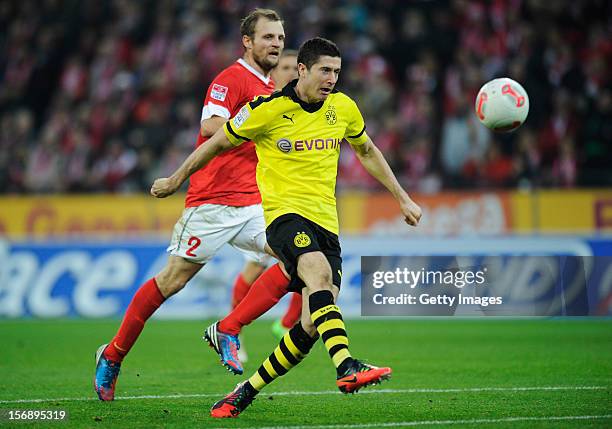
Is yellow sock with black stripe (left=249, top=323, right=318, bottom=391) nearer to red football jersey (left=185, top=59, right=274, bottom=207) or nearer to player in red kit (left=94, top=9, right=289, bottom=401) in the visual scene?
player in red kit (left=94, top=9, right=289, bottom=401)

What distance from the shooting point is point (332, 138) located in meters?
6.65

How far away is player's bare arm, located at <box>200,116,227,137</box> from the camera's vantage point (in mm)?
7512

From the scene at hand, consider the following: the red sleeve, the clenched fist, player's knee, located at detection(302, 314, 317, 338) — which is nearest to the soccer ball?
the red sleeve

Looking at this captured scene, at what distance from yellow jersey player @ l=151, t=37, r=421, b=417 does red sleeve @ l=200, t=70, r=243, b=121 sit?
41.3 inches

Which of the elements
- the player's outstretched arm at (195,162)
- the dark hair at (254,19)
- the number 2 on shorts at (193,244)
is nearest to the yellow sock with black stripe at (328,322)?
the player's outstretched arm at (195,162)

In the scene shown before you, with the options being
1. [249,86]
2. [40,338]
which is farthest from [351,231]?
[249,86]

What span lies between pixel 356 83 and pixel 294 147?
11.8 m

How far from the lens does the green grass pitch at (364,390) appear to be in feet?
20.5

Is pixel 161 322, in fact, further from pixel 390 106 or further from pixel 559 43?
pixel 559 43

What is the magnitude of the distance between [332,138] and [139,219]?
10.9 meters

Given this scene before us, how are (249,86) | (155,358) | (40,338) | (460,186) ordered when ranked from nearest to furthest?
1. (249,86)
2. (155,358)
3. (40,338)
4. (460,186)

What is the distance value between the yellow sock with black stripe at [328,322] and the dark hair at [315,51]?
1477 mm

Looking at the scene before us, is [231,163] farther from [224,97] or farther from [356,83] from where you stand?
[356,83]
